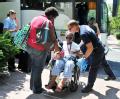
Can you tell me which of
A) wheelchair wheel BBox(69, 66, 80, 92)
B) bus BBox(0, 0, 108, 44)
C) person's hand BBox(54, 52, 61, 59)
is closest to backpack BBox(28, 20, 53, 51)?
person's hand BBox(54, 52, 61, 59)

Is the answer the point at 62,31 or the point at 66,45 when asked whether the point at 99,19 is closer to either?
the point at 62,31

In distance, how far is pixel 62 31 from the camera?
11.9 m

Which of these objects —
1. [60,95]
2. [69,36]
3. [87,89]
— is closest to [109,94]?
[87,89]

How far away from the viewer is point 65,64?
8.19 m

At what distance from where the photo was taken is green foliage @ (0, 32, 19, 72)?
8.94m

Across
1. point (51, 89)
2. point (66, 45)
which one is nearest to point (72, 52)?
point (66, 45)

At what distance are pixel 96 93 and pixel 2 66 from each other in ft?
7.22

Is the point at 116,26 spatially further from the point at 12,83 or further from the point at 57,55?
the point at 57,55

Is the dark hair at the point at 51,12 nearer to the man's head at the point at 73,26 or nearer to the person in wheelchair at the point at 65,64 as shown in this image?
the man's head at the point at 73,26

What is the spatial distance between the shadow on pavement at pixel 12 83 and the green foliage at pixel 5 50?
33 centimetres

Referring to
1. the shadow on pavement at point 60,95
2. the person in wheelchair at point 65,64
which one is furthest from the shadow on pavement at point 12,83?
the person in wheelchair at point 65,64

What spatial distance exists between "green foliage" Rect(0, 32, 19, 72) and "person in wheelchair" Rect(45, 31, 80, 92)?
127 cm

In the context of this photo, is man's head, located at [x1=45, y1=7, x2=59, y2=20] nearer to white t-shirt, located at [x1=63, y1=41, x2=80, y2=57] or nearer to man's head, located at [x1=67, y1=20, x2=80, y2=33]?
man's head, located at [x1=67, y1=20, x2=80, y2=33]

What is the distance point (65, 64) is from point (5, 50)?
1.75 m
